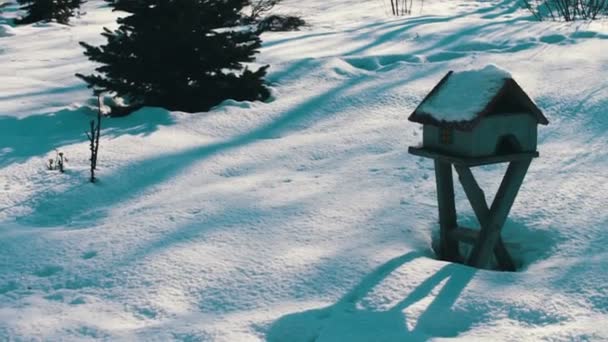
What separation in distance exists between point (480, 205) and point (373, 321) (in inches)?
42.3

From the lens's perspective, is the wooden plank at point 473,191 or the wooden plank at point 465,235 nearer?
the wooden plank at point 473,191

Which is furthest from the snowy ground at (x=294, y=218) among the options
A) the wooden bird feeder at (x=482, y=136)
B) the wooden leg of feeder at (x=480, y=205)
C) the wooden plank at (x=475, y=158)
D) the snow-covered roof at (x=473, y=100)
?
the snow-covered roof at (x=473, y=100)

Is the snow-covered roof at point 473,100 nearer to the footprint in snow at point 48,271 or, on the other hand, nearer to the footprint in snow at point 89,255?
the footprint in snow at point 89,255

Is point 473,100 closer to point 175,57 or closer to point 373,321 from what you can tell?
point 373,321

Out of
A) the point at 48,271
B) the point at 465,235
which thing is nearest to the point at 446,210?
the point at 465,235

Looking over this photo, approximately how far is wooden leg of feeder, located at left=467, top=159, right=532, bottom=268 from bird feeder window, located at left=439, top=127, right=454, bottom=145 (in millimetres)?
360

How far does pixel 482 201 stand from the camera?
4191 millimetres

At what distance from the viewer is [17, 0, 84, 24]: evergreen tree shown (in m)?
14.1

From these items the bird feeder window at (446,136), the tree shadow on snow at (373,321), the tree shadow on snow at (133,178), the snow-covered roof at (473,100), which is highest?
the snow-covered roof at (473,100)

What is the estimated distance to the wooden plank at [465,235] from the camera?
4277mm

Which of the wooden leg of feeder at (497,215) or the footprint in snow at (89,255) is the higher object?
the wooden leg of feeder at (497,215)

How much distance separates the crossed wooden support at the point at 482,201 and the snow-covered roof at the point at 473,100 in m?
0.22

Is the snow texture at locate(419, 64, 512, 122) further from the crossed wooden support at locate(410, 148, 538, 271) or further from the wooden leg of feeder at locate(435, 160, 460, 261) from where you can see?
the wooden leg of feeder at locate(435, 160, 460, 261)

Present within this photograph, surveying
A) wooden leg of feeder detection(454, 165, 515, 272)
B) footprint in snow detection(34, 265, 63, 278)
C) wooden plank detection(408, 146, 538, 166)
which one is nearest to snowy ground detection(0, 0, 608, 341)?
footprint in snow detection(34, 265, 63, 278)
